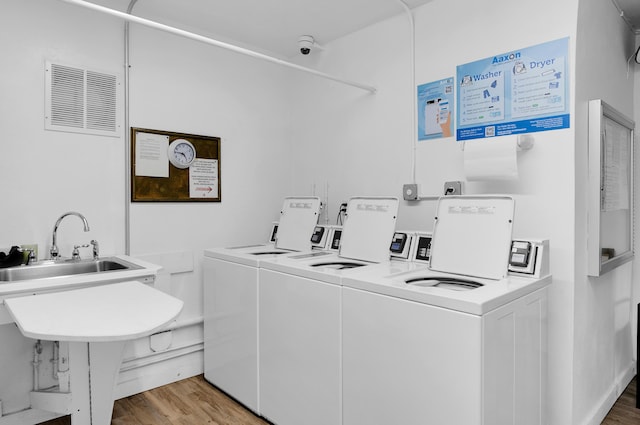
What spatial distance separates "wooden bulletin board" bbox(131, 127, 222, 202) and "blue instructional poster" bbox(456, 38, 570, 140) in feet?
5.81

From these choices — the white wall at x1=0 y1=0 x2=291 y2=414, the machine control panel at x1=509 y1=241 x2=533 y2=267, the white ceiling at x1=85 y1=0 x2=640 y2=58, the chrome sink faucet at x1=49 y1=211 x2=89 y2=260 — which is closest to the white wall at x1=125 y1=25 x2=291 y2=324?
the white wall at x1=0 y1=0 x2=291 y2=414

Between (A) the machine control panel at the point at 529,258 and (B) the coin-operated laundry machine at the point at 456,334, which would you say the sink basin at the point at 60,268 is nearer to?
(B) the coin-operated laundry machine at the point at 456,334

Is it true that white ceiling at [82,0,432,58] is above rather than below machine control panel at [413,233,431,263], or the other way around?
above

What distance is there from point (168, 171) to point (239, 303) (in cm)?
107

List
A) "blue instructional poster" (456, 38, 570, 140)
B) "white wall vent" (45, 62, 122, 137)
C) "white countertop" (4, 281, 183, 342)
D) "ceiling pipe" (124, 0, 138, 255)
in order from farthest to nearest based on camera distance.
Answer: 1. "ceiling pipe" (124, 0, 138, 255)
2. "white wall vent" (45, 62, 122, 137)
3. "blue instructional poster" (456, 38, 570, 140)
4. "white countertop" (4, 281, 183, 342)

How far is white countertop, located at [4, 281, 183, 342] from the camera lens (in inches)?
49.6

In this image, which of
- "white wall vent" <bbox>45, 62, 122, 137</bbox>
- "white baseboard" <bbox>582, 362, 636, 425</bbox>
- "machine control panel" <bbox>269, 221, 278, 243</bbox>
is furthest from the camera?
"machine control panel" <bbox>269, 221, 278, 243</bbox>

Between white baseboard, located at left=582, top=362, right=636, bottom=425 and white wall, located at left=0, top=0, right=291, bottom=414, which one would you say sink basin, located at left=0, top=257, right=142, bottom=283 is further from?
white baseboard, located at left=582, top=362, right=636, bottom=425

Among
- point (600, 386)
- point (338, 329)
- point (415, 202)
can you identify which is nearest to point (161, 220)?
point (338, 329)

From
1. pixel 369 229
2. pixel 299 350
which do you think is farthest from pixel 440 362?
pixel 369 229

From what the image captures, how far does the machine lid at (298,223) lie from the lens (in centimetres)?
289

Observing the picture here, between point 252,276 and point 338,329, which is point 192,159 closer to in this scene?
point 252,276

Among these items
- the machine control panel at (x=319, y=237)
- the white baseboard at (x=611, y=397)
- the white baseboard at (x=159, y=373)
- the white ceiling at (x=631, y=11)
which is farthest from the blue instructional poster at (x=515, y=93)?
A: the white baseboard at (x=159, y=373)

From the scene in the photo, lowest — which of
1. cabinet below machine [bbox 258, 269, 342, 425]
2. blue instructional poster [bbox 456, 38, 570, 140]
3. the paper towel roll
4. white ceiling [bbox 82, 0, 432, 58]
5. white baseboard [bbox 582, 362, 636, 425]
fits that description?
white baseboard [bbox 582, 362, 636, 425]
